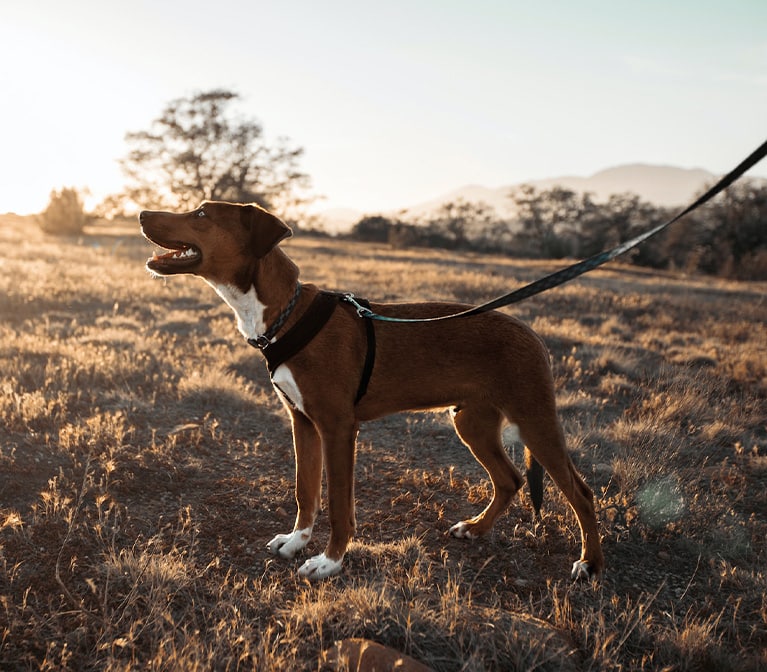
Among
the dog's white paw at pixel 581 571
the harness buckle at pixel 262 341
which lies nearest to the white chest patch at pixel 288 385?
the harness buckle at pixel 262 341

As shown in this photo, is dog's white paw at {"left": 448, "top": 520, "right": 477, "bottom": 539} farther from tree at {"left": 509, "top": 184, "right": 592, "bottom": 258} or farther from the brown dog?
tree at {"left": 509, "top": 184, "right": 592, "bottom": 258}

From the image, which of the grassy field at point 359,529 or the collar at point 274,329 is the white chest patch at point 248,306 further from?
the grassy field at point 359,529

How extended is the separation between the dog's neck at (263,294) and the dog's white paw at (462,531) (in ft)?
6.26

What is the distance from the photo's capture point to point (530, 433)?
3453mm

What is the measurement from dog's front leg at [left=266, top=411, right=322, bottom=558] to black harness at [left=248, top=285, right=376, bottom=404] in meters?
0.45

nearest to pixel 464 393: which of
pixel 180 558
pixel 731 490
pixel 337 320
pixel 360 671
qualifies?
pixel 337 320

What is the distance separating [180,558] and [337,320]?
5.47ft

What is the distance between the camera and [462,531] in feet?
13.3

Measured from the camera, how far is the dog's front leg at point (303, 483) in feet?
12.2

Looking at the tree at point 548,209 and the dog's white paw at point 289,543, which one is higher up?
the tree at point 548,209

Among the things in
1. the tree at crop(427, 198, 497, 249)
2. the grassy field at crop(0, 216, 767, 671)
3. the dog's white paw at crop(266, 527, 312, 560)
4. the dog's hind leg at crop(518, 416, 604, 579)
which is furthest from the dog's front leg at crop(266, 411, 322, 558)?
the tree at crop(427, 198, 497, 249)

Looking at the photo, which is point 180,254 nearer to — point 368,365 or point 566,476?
point 368,365

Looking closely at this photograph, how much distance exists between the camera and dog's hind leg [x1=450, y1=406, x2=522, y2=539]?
4.04 m

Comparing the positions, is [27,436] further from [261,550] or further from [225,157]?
[225,157]
